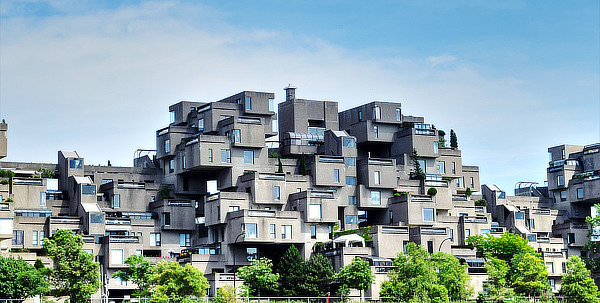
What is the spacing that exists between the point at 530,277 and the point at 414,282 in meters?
20.3

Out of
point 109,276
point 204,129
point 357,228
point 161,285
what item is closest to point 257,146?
point 204,129

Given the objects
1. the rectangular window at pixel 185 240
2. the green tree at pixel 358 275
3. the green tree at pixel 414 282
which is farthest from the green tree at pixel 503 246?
the rectangular window at pixel 185 240

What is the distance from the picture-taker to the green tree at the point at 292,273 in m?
106

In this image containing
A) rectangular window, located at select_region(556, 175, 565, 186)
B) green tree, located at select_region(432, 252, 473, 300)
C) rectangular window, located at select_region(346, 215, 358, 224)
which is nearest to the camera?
green tree, located at select_region(432, 252, 473, 300)

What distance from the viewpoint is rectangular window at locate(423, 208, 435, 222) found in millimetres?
120631

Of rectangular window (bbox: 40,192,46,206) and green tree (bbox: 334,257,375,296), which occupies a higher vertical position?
rectangular window (bbox: 40,192,46,206)

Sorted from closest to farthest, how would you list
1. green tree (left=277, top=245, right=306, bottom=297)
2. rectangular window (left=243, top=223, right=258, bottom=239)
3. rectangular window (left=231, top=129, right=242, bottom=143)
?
green tree (left=277, top=245, right=306, bottom=297)
rectangular window (left=243, top=223, right=258, bottom=239)
rectangular window (left=231, top=129, right=242, bottom=143)

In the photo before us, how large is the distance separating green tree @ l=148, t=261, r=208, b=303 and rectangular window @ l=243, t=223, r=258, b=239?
15.9 meters

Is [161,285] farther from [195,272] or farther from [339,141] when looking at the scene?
[339,141]

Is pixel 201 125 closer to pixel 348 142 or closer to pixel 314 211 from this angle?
pixel 348 142

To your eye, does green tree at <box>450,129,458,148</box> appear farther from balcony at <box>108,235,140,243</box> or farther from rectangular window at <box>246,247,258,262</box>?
balcony at <box>108,235,140,243</box>

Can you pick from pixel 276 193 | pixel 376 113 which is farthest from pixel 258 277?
pixel 376 113

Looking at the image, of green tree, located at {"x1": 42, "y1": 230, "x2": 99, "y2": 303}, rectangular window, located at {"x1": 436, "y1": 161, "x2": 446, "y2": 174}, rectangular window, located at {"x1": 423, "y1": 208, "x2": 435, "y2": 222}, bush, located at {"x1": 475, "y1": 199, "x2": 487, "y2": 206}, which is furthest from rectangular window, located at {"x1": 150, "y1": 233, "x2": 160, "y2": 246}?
bush, located at {"x1": 475, "y1": 199, "x2": 487, "y2": 206}

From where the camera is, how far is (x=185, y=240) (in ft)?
392
